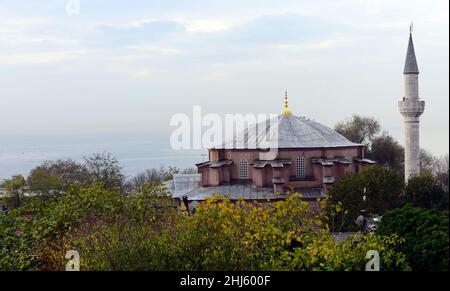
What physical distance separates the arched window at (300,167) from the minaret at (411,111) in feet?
15.7

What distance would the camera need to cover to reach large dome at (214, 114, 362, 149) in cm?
2719

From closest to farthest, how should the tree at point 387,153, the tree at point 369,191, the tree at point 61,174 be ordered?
the tree at point 369,191 → the tree at point 61,174 → the tree at point 387,153

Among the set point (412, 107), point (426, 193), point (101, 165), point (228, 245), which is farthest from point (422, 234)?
point (412, 107)

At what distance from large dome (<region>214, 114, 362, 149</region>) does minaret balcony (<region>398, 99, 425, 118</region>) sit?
8.39 feet

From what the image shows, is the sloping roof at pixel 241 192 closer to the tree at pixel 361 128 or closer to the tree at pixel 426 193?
the tree at pixel 426 193

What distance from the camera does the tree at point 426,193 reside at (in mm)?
24094

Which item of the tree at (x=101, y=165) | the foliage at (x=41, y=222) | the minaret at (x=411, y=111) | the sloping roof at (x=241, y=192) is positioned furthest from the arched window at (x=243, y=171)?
the foliage at (x=41, y=222)

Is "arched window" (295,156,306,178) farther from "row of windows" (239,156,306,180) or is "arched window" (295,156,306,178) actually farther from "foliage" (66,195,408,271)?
"foliage" (66,195,408,271)

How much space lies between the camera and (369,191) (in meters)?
22.8

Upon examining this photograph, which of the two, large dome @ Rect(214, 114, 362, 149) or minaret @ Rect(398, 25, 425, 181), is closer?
large dome @ Rect(214, 114, 362, 149)

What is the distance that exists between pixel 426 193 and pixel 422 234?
46.5 ft

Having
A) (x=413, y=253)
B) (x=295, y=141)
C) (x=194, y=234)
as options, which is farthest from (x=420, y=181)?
(x=194, y=234)

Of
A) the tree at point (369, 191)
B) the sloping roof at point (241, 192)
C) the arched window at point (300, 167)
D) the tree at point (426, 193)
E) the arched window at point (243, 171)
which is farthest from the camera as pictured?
the arched window at point (243, 171)

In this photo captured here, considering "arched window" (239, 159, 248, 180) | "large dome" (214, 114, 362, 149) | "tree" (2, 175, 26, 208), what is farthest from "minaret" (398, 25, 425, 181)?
"tree" (2, 175, 26, 208)
